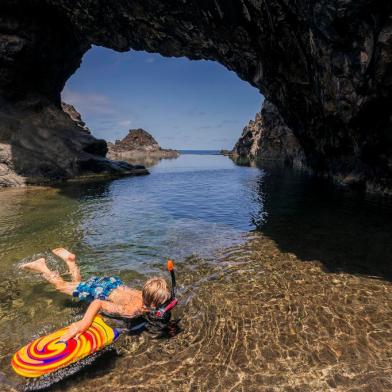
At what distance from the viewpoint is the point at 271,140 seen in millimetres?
92438

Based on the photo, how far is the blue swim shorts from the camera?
26.7 feet

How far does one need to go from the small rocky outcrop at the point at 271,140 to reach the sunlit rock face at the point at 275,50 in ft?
87.7

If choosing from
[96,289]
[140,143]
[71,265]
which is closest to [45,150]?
[71,265]

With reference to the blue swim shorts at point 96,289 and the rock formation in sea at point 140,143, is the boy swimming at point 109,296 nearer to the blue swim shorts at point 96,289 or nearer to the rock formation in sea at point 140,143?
the blue swim shorts at point 96,289

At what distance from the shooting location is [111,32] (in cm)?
3397

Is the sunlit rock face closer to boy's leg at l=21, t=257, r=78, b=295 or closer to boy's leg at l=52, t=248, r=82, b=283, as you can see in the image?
boy's leg at l=52, t=248, r=82, b=283

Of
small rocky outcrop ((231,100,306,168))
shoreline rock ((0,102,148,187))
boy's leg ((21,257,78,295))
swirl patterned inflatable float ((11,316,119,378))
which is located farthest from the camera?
small rocky outcrop ((231,100,306,168))

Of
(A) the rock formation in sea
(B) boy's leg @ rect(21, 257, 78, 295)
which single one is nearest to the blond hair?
(B) boy's leg @ rect(21, 257, 78, 295)

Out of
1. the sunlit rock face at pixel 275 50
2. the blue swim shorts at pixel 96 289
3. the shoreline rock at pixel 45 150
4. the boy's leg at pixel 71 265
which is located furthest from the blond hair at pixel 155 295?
the shoreline rock at pixel 45 150

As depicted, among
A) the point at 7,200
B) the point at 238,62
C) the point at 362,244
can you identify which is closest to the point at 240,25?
the point at 238,62

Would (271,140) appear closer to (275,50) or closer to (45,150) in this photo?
(45,150)

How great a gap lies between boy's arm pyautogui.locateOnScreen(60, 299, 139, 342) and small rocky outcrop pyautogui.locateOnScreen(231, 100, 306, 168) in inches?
2148

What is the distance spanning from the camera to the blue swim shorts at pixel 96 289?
8.15 m

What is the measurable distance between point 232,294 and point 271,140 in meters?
87.6
